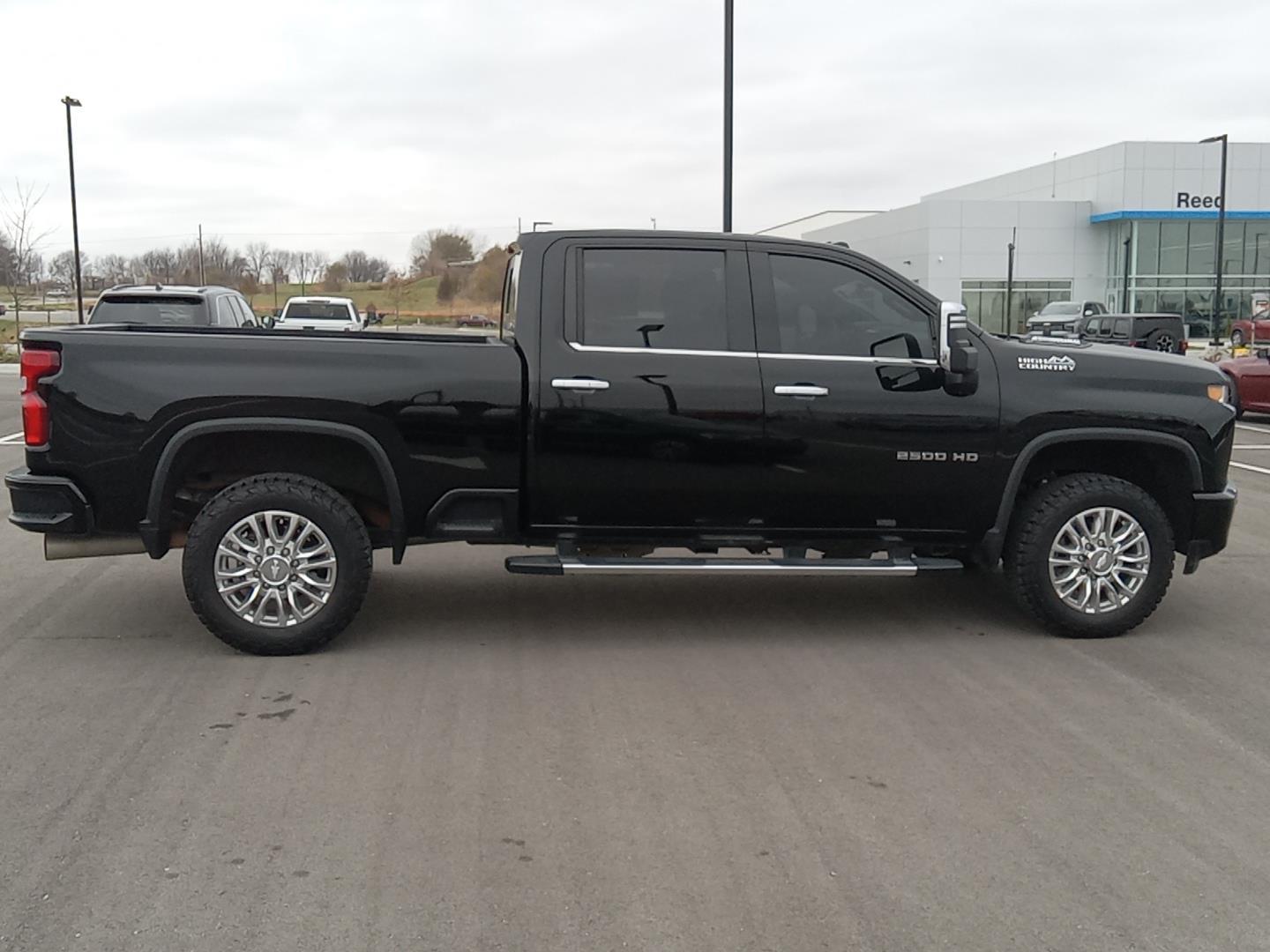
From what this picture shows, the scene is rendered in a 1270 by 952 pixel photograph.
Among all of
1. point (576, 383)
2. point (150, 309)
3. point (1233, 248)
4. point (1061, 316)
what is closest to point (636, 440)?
point (576, 383)

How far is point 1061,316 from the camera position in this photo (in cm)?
4522

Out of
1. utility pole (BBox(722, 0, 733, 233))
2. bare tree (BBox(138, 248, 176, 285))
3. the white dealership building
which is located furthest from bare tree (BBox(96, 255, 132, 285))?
utility pole (BBox(722, 0, 733, 233))

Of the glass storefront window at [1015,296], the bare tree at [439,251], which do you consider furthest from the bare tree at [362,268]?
the glass storefront window at [1015,296]

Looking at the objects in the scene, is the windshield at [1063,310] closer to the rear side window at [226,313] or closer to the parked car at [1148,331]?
the parked car at [1148,331]

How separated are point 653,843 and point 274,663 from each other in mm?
2665

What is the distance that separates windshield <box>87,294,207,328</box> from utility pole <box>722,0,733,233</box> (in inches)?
252

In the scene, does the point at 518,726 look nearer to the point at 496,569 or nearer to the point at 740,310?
the point at 740,310

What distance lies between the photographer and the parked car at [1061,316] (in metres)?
41.7

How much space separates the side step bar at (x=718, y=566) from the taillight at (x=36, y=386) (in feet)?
7.50

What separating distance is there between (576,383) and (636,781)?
221 cm

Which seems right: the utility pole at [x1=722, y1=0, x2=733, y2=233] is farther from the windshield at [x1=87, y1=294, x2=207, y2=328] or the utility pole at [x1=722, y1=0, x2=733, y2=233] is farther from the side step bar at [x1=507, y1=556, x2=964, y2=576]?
the side step bar at [x1=507, y1=556, x2=964, y2=576]

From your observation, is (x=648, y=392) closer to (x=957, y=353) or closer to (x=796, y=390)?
(x=796, y=390)

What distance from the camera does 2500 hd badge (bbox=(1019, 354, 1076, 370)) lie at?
20.8ft

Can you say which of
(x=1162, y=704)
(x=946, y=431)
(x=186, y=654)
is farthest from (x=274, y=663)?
(x=1162, y=704)
